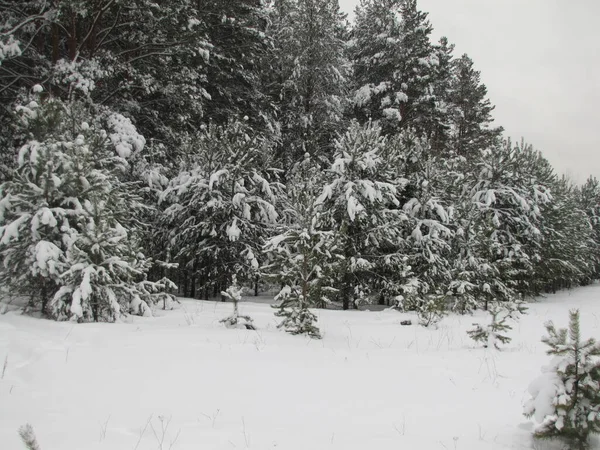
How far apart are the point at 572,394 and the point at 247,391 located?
2689 millimetres

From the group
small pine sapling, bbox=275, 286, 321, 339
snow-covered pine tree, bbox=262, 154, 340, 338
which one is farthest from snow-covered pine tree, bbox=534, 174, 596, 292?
small pine sapling, bbox=275, 286, 321, 339

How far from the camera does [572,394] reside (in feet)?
8.29

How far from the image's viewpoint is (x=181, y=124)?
1655 centimetres

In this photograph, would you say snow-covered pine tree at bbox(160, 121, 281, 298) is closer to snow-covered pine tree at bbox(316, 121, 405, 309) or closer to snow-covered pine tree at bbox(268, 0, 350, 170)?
snow-covered pine tree at bbox(316, 121, 405, 309)

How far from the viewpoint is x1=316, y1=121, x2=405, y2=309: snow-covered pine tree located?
498 inches

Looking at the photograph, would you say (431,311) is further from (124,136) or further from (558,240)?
(558,240)

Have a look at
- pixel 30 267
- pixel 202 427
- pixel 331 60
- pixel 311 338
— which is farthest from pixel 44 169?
pixel 331 60

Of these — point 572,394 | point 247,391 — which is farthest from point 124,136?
point 572,394

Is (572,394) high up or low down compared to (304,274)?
down

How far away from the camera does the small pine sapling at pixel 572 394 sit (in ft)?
8.09

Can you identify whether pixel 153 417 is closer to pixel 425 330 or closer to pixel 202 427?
pixel 202 427

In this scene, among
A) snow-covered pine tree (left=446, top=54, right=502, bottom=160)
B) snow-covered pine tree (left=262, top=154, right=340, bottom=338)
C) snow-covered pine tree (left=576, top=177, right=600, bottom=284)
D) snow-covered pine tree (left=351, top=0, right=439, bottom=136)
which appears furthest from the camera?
snow-covered pine tree (left=576, top=177, right=600, bottom=284)

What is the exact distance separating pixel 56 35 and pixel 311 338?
42.5 feet

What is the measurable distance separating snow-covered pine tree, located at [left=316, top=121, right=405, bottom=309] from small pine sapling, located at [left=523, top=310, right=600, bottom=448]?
31.6ft
